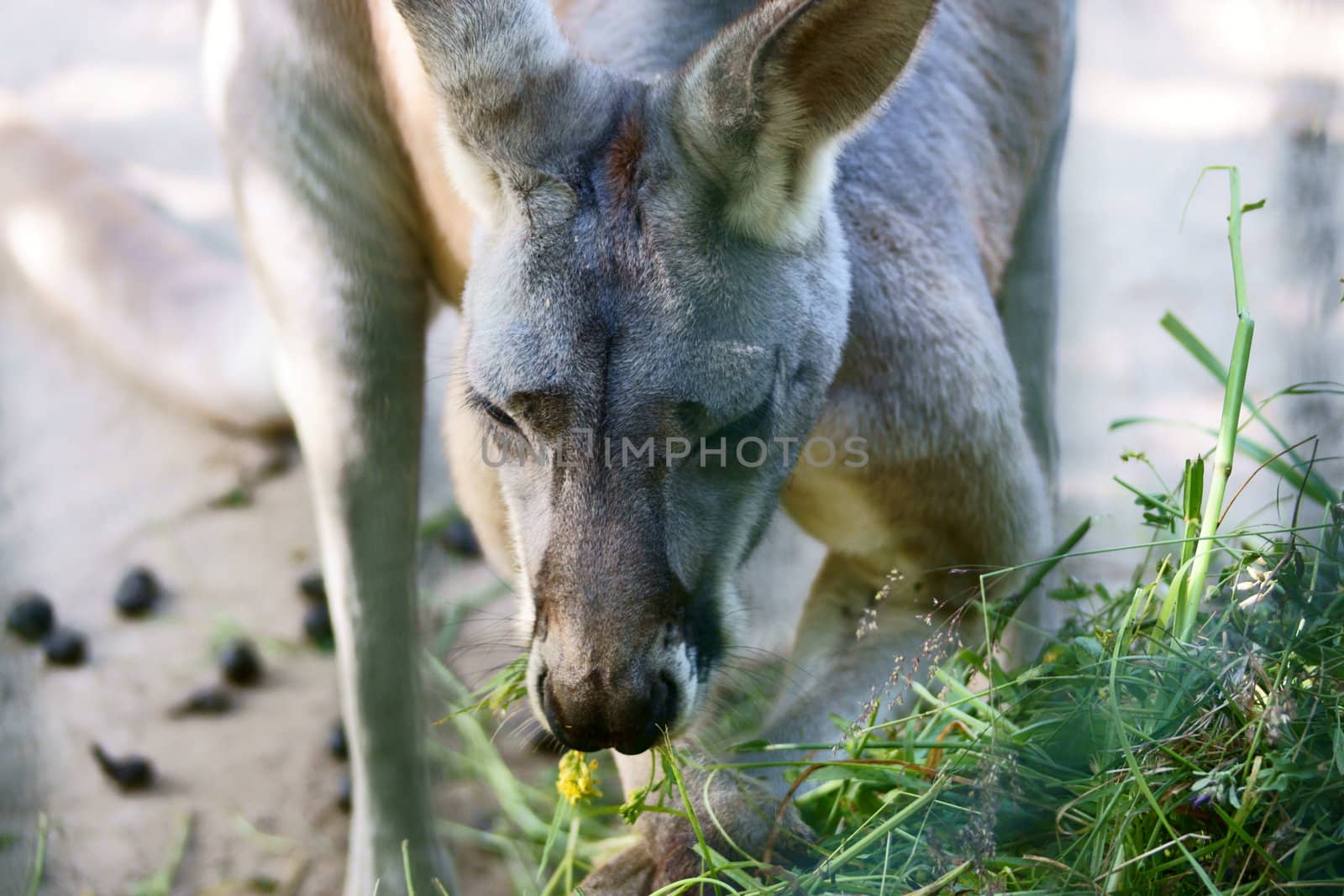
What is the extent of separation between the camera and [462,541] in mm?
4230

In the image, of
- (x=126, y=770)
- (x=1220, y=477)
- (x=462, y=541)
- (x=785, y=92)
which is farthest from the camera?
(x=462, y=541)

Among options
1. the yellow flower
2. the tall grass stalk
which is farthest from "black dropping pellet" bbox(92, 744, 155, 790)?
the tall grass stalk

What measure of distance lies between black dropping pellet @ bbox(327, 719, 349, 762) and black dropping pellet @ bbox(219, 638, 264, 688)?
335mm

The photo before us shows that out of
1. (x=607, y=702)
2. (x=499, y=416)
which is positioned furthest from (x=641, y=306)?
(x=607, y=702)

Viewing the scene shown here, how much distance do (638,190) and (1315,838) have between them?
122cm

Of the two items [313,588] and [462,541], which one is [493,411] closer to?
[313,588]

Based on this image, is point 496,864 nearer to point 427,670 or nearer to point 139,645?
point 427,670

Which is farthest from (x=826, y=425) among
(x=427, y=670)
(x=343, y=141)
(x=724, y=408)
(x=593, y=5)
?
(x=427, y=670)

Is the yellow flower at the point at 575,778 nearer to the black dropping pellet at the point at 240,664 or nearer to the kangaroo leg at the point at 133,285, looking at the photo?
the black dropping pellet at the point at 240,664

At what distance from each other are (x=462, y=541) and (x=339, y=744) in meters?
0.85

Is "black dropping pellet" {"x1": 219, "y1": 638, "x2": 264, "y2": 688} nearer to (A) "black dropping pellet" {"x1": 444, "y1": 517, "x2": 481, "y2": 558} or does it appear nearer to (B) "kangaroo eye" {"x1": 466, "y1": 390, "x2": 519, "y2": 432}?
(A) "black dropping pellet" {"x1": 444, "y1": 517, "x2": 481, "y2": 558}

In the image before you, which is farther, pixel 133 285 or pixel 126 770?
pixel 133 285

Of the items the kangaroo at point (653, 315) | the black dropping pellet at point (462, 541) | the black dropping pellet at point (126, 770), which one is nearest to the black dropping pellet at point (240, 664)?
the black dropping pellet at point (126, 770)

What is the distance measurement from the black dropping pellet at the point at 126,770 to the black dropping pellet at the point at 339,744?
17.9 inches
